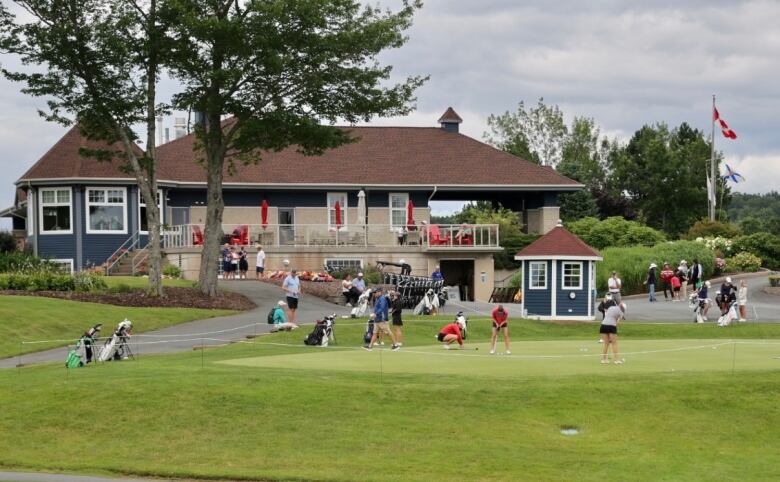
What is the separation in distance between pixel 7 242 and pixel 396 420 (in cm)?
3683

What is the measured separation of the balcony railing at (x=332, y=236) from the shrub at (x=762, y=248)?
15057 millimetres

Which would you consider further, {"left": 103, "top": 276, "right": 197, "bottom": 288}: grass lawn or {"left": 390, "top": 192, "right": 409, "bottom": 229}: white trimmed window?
{"left": 390, "top": 192, "right": 409, "bottom": 229}: white trimmed window

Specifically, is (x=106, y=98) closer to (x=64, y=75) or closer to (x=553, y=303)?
(x=64, y=75)

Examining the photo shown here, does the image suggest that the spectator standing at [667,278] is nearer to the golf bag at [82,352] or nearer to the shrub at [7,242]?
the shrub at [7,242]

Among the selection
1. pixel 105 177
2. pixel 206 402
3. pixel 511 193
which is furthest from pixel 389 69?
pixel 206 402

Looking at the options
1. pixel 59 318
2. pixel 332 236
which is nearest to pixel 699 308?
pixel 332 236

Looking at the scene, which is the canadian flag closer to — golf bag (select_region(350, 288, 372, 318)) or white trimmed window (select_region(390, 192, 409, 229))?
white trimmed window (select_region(390, 192, 409, 229))

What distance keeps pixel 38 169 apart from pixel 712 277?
3163cm

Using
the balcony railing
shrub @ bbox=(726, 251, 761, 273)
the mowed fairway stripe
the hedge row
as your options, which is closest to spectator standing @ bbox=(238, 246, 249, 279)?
the balcony railing

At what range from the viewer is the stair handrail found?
50.8 m

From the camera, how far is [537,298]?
42406mm

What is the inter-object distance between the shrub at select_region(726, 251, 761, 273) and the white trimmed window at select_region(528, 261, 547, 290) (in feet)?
66.7

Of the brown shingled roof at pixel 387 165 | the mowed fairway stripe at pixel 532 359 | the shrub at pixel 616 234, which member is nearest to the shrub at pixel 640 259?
the shrub at pixel 616 234

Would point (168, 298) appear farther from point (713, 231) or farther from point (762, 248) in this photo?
point (713, 231)
